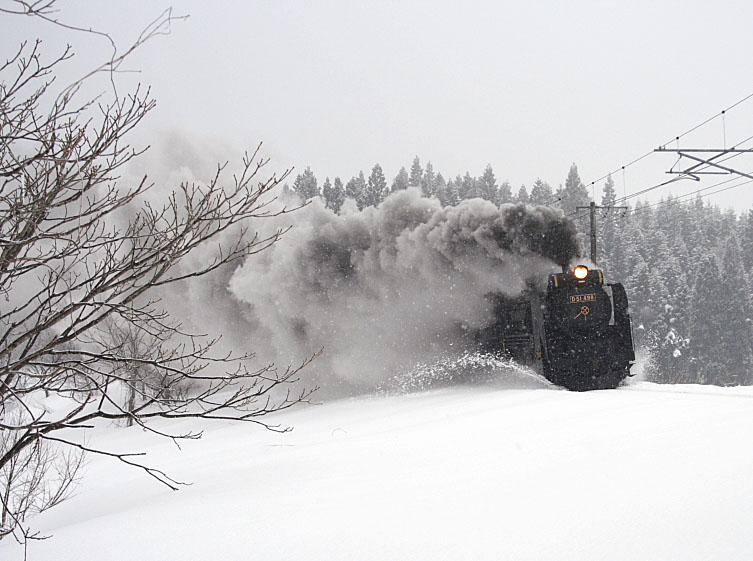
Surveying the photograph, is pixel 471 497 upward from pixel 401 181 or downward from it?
downward

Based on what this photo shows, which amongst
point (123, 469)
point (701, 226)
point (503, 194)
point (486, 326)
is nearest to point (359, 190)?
point (503, 194)

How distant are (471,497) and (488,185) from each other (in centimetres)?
6332

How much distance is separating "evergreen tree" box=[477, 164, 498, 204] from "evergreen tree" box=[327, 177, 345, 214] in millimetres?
13540

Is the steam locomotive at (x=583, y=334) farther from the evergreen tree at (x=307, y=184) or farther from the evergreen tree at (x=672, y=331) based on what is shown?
the evergreen tree at (x=307, y=184)

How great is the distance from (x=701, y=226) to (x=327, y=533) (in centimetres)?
6955

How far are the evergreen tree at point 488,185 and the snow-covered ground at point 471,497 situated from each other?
184 feet

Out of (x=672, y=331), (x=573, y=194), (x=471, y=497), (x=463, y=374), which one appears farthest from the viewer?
(x=573, y=194)

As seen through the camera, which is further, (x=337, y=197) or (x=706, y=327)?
(x=337, y=197)

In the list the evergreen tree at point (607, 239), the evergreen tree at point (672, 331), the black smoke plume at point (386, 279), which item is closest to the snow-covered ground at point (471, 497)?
the black smoke plume at point (386, 279)

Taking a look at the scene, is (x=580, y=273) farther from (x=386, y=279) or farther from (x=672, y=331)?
(x=672, y=331)

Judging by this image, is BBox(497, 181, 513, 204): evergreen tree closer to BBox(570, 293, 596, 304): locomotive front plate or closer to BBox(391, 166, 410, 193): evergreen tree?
BBox(391, 166, 410, 193): evergreen tree

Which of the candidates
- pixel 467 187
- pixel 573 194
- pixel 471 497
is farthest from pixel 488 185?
pixel 471 497

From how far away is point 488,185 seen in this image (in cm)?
6638

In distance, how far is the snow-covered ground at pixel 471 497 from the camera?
13.4ft
